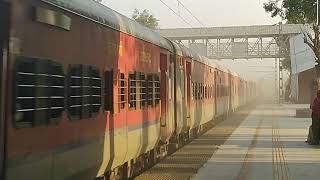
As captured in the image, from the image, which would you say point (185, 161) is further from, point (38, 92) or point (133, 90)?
point (38, 92)

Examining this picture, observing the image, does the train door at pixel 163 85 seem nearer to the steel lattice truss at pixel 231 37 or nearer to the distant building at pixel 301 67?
the distant building at pixel 301 67

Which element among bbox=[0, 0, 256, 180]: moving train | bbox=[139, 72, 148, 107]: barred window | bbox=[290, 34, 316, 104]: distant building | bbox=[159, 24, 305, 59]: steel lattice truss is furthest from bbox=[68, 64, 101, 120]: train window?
bbox=[159, 24, 305, 59]: steel lattice truss

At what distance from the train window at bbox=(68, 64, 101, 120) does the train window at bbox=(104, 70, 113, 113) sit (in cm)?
33

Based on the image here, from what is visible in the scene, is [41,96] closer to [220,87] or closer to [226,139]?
[226,139]

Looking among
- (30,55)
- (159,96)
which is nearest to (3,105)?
(30,55)

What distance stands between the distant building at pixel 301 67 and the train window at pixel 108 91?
3932 cm

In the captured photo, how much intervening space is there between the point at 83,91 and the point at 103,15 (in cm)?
146

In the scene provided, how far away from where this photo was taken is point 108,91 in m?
8.20

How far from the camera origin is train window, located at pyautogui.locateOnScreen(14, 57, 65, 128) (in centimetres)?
510

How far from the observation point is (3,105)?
4.78m

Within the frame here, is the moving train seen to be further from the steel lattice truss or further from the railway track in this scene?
the steel lattice truss

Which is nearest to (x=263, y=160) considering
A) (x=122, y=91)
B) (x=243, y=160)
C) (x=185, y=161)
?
(x=243, y=160)

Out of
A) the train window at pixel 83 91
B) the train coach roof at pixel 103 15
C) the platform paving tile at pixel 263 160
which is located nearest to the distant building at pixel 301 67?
the platform paving tile at pixel 263 160

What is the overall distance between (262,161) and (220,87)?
52.1 feet
